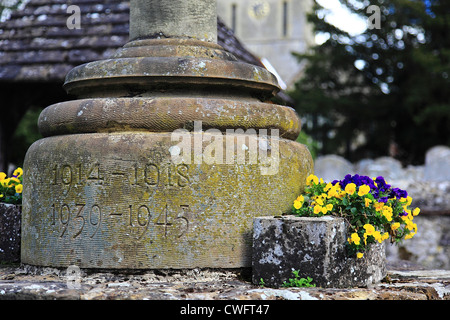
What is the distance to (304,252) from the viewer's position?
10.6ft

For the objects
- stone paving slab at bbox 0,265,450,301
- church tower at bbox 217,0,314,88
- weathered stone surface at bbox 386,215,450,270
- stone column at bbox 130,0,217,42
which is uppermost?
church tower at bbox 217,0,314,88

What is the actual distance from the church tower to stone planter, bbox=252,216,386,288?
57.5 m

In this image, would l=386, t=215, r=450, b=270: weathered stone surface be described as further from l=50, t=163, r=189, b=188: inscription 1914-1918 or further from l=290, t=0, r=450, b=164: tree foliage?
l=290, t=0, r=450, b=164: tree foliage

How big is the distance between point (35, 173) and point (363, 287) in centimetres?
196

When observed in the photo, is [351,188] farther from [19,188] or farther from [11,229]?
[19,188]

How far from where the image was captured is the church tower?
6028cm

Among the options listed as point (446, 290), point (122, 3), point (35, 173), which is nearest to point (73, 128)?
point (35, 173)

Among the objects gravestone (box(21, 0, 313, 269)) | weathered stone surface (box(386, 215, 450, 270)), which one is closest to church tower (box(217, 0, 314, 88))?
weathered stone surface (box(386, 215, 450, 270))

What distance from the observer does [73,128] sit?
3619 millimetres

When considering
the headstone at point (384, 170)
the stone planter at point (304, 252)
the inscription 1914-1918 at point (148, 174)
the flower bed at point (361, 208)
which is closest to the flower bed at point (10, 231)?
the inscription 1914-1918 at point (148, 174)

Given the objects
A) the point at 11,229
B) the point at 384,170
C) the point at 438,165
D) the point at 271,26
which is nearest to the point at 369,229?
the point at 11,229

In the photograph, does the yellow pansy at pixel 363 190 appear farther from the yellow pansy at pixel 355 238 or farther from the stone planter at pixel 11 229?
the stone planter at pixel 11 229

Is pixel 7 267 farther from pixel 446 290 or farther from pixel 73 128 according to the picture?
pixel 446 290

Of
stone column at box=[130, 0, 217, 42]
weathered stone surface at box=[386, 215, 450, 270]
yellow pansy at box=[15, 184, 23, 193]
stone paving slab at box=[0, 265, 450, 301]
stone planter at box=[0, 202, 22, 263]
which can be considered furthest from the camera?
weathered stone surface at box=[386, 215, 450, 270]
